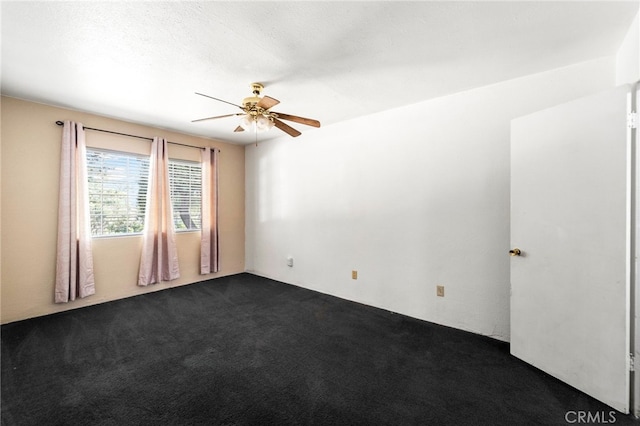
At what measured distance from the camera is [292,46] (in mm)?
1973

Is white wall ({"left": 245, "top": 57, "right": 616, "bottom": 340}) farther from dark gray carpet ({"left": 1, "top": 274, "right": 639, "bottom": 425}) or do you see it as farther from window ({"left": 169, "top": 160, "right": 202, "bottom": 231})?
window ({"left": 169, "top": 160, "right": 202, "bottom": 231})

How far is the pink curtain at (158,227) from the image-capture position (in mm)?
3875

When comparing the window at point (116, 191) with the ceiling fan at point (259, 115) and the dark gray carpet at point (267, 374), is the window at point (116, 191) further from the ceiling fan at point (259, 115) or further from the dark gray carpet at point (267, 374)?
the ceiling fan at point (259, 115)

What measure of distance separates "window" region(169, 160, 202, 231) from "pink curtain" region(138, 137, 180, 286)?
0.21 metres

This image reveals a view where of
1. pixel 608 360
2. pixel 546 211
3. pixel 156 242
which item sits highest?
pixel 546 211

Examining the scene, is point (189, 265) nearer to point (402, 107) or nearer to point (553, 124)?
point (402, 107)

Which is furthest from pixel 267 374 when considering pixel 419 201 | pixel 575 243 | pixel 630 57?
pixel 630 57

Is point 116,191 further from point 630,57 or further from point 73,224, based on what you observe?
point 630,57

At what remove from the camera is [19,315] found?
299 centimetres

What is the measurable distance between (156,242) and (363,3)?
396 cm

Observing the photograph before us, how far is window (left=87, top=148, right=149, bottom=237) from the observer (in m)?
3.52

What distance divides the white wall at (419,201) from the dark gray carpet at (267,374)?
414mm

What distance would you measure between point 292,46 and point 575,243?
95.1 inches

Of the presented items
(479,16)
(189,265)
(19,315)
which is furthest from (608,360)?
(19,315)
